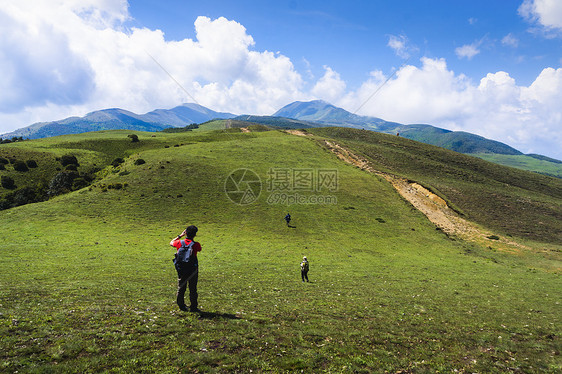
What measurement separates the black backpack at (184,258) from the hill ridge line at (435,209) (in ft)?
190

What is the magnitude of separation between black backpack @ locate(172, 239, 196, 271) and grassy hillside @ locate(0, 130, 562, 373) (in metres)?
2.54

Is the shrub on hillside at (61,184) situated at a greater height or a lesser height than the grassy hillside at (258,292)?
greater

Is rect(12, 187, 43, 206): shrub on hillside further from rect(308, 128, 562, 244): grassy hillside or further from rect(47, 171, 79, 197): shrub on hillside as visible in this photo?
rect(308, 128, 562, 244): grassy hillside

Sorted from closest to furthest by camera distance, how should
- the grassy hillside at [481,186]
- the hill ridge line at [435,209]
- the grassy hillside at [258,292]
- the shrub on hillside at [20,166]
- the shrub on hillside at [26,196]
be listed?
the grassy hillside at [258,292], the shrub on hillside at [26,196], the hill ridge line at [435,209], the shrub on hillside at [20,166], the grassy hillside at [481,186]

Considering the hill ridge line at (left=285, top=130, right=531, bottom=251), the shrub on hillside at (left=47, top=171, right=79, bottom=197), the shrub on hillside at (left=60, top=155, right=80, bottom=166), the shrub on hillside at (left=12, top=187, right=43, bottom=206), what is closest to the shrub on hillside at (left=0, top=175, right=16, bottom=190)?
the shrub on hillside at (left=12, top=187, right=43, bottom=206)

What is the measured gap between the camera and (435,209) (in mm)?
64562

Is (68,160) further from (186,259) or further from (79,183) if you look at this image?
(186,259)

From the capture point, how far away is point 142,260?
2758cm

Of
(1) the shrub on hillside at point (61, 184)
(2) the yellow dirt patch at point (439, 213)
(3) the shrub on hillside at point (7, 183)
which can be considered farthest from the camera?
(1) the shrub on hillside at point (61, 184)

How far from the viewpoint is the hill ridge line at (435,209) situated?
2128 inches

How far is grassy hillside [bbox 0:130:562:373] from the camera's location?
9.55 meters

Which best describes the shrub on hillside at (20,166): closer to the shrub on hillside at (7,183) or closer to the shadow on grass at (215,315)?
the shrub on hillside at (7,183)

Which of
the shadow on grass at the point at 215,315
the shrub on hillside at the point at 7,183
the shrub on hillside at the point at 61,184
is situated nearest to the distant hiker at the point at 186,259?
the shadow on grass at the point at 215,315

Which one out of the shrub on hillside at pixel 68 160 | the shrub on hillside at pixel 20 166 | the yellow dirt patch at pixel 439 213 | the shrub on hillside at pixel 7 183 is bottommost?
the yellow dirt patch at pixel 439 213
